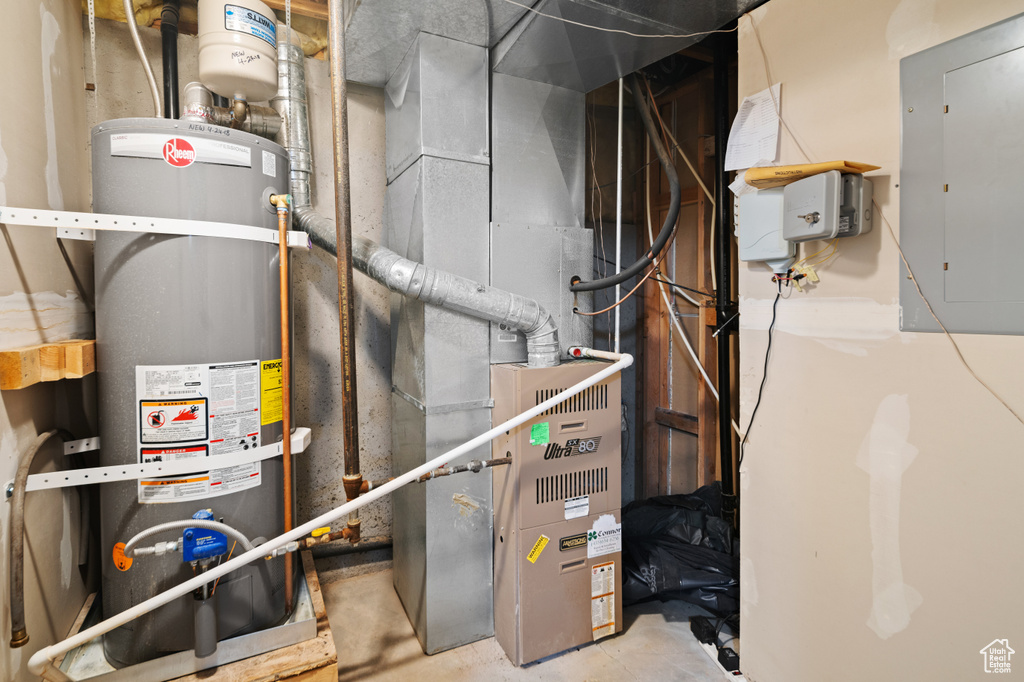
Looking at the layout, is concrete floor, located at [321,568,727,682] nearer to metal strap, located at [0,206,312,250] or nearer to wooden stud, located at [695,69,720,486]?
wooden stud, located at [695,69,720,486]

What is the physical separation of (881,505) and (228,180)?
1.89 m

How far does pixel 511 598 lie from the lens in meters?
1.74

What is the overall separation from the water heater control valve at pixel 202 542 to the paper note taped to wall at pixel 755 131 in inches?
71.1

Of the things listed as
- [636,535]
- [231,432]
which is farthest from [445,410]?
[636,535]

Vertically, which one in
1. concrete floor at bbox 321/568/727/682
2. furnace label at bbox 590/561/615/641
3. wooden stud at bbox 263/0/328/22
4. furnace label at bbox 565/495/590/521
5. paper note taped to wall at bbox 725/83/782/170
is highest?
wooden stud at bbox 263/0/328/22

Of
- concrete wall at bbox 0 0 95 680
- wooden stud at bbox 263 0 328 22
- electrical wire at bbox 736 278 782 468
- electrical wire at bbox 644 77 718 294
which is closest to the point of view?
concrete wall at bbox 0 0 95 680

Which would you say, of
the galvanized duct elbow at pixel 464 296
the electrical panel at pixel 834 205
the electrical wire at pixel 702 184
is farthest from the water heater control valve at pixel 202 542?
the electrical wire at pixel 702 184

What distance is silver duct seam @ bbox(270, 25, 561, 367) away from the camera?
1.64 m

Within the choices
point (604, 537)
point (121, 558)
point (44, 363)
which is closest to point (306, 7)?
point (44, 363)

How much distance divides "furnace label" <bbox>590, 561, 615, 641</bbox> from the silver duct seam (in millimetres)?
789

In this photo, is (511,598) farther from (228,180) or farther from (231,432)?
(228,180)

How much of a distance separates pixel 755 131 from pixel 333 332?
1.79 meters

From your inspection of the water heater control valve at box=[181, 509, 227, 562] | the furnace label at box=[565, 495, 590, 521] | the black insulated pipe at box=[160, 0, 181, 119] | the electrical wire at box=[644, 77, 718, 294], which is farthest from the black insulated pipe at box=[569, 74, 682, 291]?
the black insulated pipe at box=[160, 0, 181, 119]

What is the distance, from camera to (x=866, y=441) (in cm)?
129
